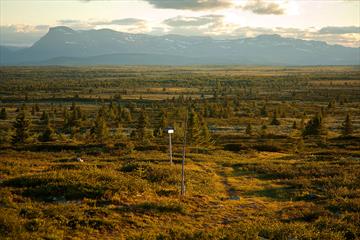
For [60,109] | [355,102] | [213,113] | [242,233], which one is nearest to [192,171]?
[242,233]

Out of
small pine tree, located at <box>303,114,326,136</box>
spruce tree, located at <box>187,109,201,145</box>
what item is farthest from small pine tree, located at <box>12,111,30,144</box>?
small pine tree, located at <box>303,114,326,136</box>

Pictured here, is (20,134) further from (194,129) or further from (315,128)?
(315,128)

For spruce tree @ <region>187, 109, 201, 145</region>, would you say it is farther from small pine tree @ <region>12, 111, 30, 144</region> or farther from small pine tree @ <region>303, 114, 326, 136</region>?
small pine tree @ <region>303, 114, 326, 136</region>

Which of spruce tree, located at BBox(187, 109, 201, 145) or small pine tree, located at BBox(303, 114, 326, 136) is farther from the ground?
spruce tree, located at BBox(187, 109, 201, 145)

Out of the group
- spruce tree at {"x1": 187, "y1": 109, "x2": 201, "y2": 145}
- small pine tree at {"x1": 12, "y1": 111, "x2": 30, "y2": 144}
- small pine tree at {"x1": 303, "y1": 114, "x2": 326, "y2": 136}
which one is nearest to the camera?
spruce tree at {"x1": 187, "y1": 109, "x2": 201, "y2": 145}

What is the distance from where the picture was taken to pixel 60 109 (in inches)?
5059

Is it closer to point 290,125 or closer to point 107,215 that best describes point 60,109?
point 290,125

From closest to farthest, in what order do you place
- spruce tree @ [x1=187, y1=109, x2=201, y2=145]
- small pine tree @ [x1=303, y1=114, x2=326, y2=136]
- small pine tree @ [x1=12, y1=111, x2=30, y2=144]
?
spruce tree @ [x1=187, y1=109, x2=201, y2=145], small pine tree @ [x1=12, y1=111, x2=30, y2=144], small pine tree @ [x1=303, y1=114, x2=326, y2=136]

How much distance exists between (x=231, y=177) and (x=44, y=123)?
72.7m

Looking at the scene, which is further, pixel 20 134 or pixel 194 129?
pixel 20 134

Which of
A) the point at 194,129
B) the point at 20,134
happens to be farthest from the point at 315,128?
the point at 20,134

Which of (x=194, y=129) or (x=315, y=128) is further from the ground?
(x=194, y=129)

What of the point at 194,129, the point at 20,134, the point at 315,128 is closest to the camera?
the point at 194,129

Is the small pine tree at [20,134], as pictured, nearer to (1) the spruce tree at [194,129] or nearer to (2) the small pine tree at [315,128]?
(1) the spruce tree at [194,129]
